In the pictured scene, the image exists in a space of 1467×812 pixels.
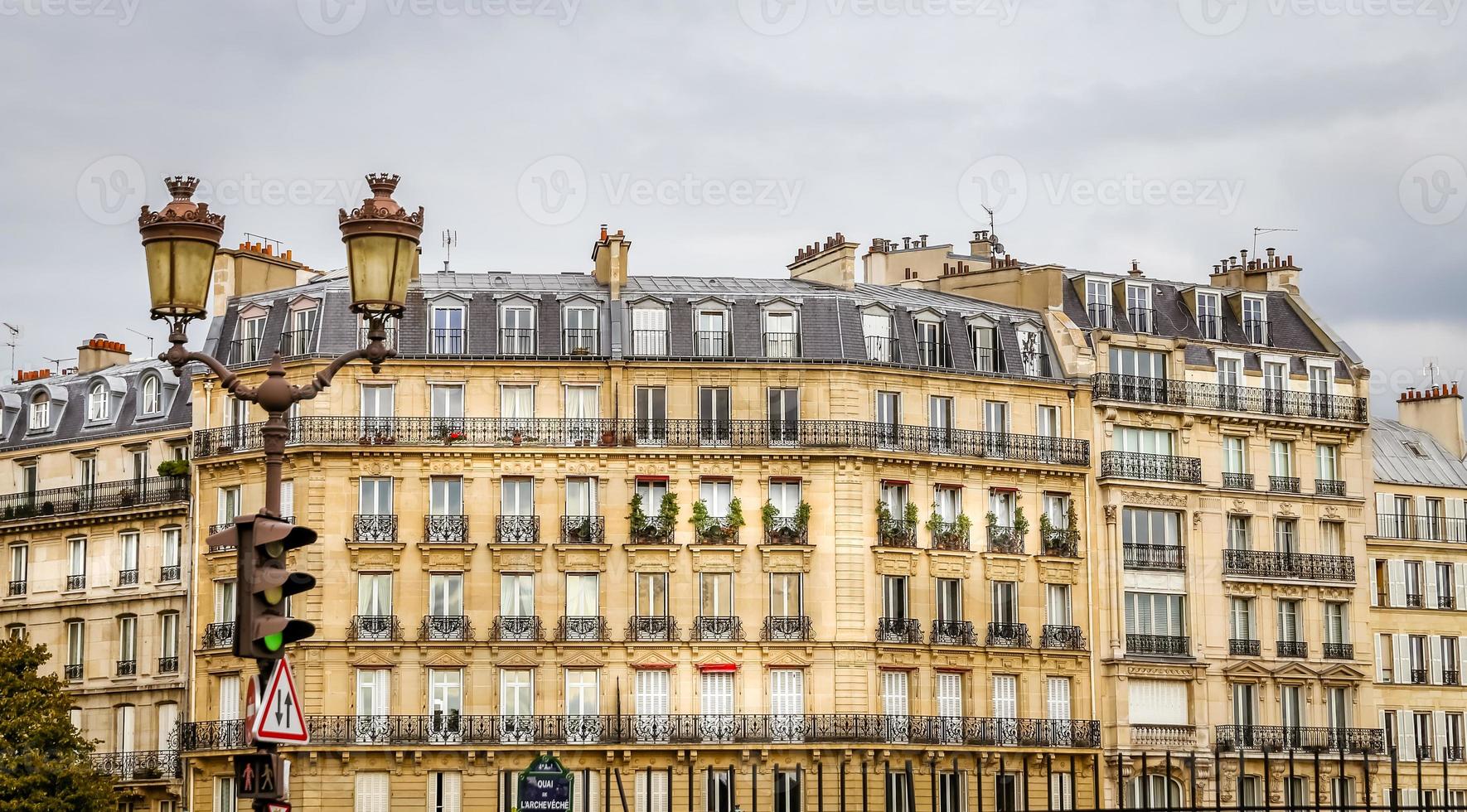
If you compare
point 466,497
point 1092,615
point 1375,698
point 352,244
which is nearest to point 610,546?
point 466,497

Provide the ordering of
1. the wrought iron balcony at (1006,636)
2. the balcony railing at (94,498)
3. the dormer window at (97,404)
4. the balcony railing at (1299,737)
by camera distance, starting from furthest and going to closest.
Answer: the dormer window at (97,404) → the balcony railing at (1299,737) → the balcony railing at (94,498) → the wrought iron balcony at (1006,636)

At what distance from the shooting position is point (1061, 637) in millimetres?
70375

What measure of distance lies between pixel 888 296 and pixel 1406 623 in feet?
72.5

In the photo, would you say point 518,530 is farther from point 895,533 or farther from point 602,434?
point 895,533

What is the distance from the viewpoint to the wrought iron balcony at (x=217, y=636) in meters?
67.2

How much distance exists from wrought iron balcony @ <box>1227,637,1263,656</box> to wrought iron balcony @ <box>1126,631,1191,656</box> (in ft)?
5.27

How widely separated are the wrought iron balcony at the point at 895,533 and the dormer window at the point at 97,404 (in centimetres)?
2540

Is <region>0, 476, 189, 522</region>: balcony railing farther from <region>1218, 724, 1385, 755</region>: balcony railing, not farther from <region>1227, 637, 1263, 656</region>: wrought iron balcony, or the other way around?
<region>1218, 724, 1385, 755</region>: balcony railing

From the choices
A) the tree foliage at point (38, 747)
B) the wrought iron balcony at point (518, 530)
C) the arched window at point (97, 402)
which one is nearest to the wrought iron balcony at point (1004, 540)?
the wrought iron balcony at point (518, 530)

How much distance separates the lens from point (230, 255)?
2840 inches

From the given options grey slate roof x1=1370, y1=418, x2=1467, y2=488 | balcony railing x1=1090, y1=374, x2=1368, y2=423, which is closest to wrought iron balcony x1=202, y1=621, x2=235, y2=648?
balcony railing x1=1090, y1=374, x2=1368, y2=423

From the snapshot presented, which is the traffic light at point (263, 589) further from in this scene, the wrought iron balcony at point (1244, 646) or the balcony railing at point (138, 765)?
the wrought iron balcony at point (1244, 646)

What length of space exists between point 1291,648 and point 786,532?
58.8 feet

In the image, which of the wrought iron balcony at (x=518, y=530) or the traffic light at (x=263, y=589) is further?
the wrought iron balcony at (x=518, y=530)
